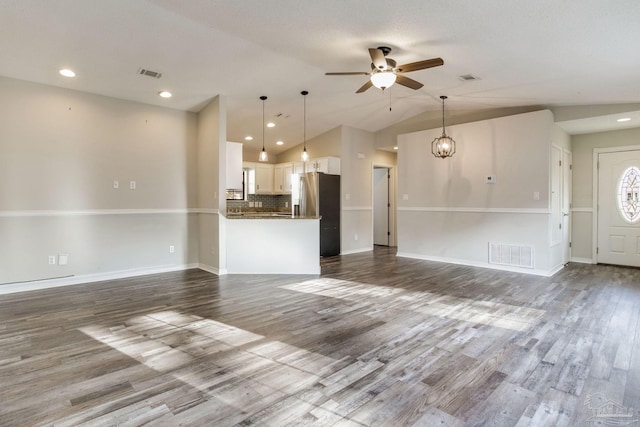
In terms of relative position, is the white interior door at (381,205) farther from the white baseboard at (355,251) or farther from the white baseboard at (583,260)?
the white baseboard at (583,260)

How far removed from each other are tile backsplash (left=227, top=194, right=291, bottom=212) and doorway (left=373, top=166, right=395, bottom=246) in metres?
2.49

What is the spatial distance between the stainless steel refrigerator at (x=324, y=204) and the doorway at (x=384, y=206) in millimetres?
2129

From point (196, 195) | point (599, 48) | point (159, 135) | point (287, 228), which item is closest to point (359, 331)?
point (287, 228)

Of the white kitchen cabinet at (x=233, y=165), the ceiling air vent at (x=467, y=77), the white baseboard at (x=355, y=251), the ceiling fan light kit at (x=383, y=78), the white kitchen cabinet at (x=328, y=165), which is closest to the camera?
the ceiling fan light kit at (x=383, y=78)

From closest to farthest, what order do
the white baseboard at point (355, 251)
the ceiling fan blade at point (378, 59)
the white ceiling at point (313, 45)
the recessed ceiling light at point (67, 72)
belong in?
the white ceiling at point (313, 45) < the ceiling fan blade at point (378, 59) < the recessed ceiling light at point (67, 72) < the white baseboard at point (355, 251)

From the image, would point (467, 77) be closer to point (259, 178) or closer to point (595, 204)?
point (595, 204)

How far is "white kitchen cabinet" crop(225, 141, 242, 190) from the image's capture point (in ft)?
19.0

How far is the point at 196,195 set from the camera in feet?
20.0

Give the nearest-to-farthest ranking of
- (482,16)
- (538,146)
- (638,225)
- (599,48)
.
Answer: (482,16), (599,48), (538,146), (638,225)

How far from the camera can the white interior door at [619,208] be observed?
5902 mm

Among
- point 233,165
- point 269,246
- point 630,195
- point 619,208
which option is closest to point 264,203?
point 233,165

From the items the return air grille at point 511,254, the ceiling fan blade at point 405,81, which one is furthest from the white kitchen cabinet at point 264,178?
the return air grille at point 511,254

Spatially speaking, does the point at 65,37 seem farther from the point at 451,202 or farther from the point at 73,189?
the point at 451,202

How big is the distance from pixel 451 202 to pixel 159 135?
18.3 feet
